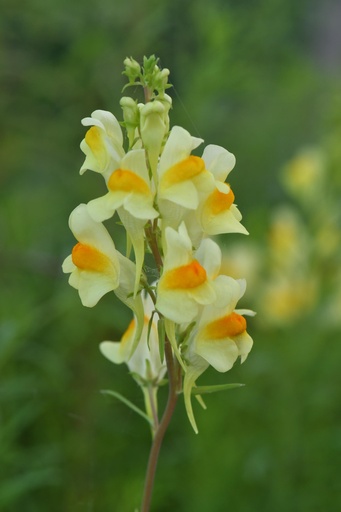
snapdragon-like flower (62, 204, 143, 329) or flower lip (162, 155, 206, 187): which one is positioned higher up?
flower lip (162, 155, 206, 187)

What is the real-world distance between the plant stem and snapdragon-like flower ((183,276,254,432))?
21mm

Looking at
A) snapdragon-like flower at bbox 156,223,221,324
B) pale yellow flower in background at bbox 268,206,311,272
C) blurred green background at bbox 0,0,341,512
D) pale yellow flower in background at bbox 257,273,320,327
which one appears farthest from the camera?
pale yellow flower in background at bbox 268,206,311,272

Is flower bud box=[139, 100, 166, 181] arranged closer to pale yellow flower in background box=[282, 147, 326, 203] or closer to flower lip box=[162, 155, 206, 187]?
flower lip box=[162, 155, 206, 187]

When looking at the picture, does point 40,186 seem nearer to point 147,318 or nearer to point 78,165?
point 78,165

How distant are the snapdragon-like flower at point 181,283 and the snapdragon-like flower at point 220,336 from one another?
0.03 meters

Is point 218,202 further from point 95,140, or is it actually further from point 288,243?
point 288,243

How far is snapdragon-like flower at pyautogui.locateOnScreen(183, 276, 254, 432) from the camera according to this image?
1176 mm

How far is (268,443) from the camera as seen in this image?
286 centimetres

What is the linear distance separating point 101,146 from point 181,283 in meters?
0.25

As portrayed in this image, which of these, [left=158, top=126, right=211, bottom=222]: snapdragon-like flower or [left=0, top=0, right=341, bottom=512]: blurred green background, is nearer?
[left=158, top=126, right=211, bottom=222]: snapdragon-like flower

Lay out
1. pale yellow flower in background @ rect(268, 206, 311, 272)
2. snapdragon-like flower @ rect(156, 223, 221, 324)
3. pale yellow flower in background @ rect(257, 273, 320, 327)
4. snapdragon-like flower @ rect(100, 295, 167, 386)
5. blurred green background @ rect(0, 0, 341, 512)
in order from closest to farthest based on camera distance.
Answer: snapdragon-like flower @ rect(156, 223, 221, 324)
snapdragon-like flower @ rect(100, 295, 167, 386)
blurred green background @ rect(0, 0, 341, 512)
pale yellow flower in background @ rect(257, 273, 320, 327)
pale yellow flower in background @ rect(268, 206, 311, 272)

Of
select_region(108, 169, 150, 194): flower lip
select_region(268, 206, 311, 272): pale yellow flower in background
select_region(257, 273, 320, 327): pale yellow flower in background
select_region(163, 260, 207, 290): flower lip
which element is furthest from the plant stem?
select_region(268, 206, 311, 272): pale yellow flower in background

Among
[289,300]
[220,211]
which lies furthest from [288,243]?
[220,211]

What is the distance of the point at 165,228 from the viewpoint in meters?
1.18
